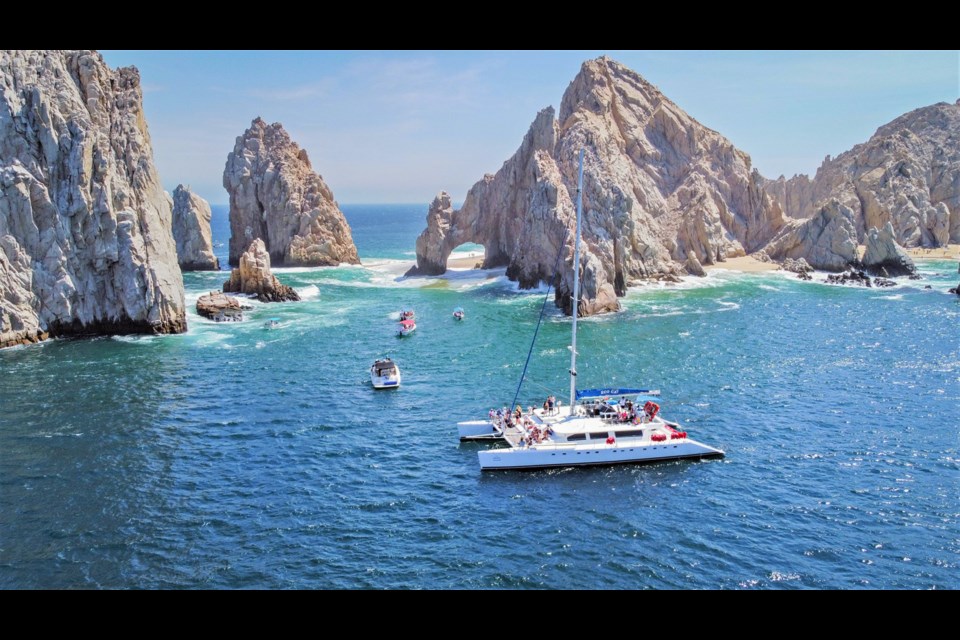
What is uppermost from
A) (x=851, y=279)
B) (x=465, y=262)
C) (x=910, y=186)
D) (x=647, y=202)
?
(x=910, y=186)

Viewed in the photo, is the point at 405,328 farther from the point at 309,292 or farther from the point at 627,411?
the point at 627,411

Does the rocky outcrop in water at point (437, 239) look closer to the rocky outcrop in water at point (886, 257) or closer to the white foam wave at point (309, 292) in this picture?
the white foam wave at point (309, 292)

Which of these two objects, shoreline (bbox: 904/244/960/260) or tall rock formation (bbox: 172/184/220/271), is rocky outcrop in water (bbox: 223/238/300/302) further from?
shoreline (bbox: 904/244/960/260)

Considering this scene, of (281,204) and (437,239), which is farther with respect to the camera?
(281,204)

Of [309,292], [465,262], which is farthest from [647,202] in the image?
[309,292]
